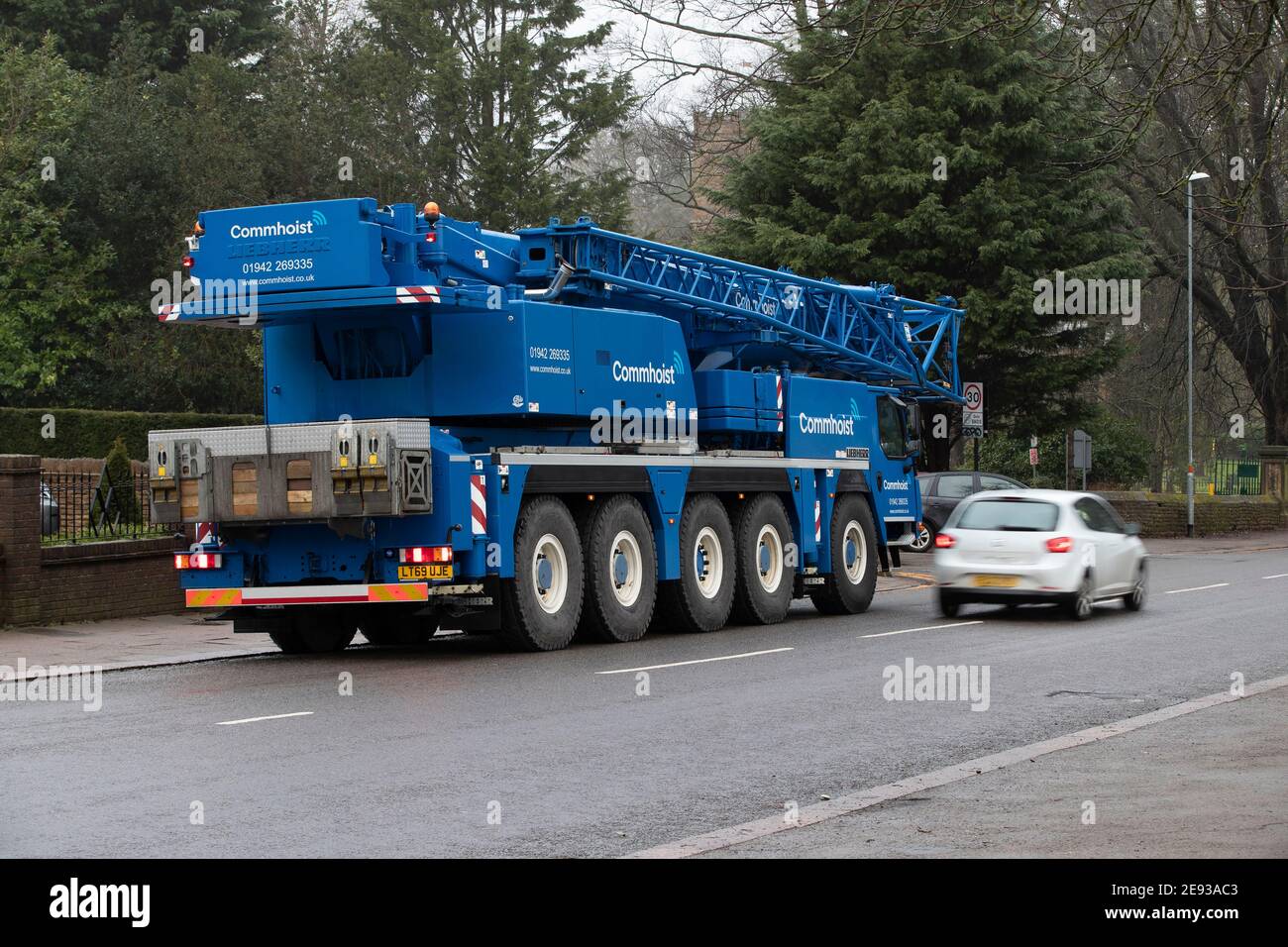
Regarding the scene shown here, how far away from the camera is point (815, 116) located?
3859 cm

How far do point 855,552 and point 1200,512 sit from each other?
1110 inches

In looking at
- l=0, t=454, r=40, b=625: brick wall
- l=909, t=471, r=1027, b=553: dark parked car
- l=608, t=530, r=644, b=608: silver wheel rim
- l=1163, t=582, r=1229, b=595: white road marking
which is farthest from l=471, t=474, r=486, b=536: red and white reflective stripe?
l=909, t=471, r=1027, b=553: dark parked car

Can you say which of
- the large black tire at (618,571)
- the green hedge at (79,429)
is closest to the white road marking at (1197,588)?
the large black tire at (618,571)

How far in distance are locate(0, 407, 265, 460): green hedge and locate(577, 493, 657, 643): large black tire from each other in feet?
65.6

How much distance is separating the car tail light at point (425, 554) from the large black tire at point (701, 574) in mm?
3889

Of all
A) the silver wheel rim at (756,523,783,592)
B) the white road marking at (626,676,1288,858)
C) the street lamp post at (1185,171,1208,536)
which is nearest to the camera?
the white road marking at (626,676,1288,858)

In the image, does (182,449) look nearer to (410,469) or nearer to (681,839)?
(410,469)

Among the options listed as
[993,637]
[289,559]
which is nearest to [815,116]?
[993,637]

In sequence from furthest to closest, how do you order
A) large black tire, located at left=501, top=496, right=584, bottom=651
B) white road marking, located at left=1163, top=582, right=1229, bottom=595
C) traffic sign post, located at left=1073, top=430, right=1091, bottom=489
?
traffic sign post, located at left=1073, top=430, right=1091, bottom=489 < white road marking, located at left=1163, top=582, right=1229, bottom=595 < large black tire, located at left=501, top=496, right=584, bottom=651

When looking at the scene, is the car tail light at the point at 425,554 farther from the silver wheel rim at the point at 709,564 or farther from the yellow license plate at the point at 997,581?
the yellow license plate at the point at 997,581

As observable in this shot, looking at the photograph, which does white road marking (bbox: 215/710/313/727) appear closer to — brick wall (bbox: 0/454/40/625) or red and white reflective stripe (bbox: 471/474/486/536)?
red and white reflective stripe (bbox: 471/474/486/536)

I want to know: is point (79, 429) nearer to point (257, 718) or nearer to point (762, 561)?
point (762, 561)

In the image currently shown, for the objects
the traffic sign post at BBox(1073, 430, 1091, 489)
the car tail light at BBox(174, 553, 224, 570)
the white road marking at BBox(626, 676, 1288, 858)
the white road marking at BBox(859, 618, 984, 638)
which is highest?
the traffic sign post at BBox(1073, 430, 1091, 489)

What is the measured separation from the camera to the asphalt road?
805cm
